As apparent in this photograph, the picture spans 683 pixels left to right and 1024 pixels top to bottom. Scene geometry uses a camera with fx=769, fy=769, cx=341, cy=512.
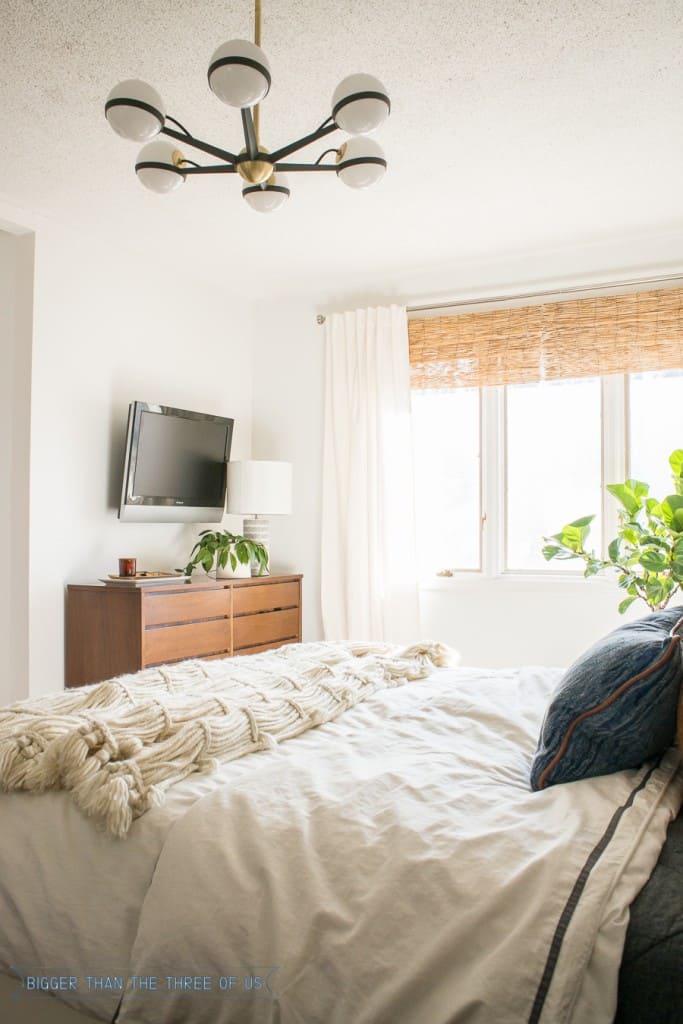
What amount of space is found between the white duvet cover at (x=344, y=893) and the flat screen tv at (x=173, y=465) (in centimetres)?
275

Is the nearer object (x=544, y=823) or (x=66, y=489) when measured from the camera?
(x=544, y=823)

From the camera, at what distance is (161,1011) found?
1.12m

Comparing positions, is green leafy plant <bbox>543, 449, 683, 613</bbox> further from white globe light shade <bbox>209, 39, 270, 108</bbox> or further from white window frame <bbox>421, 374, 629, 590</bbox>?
white globe light shade <bbox>209, 39, 270, 108</bbox>

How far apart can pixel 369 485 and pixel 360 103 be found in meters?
2.88

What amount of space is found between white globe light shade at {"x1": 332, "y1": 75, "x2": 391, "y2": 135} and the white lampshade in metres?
2.66

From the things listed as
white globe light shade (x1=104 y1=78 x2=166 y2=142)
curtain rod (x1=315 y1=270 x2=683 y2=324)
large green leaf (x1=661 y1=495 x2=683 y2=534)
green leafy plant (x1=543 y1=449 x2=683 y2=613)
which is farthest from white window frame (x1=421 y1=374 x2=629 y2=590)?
white globe light shade (x1=104 y1=78 x2=166 y2=142)

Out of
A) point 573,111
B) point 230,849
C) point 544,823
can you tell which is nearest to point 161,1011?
point 230,849

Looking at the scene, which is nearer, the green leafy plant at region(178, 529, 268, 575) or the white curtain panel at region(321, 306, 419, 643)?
the green leafy plant at region(178, 529, 268, 575)

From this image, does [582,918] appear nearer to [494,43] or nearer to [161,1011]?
[161,1011]

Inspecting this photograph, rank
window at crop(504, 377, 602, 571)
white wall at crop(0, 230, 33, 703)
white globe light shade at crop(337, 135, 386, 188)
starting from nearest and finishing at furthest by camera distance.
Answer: white globe light shade at crop(337, 135, 386, 188) < white wall at crop(0, 230, 33, 703) < window at crop(504, 377, 602, 571)

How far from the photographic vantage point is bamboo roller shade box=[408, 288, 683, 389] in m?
4.06

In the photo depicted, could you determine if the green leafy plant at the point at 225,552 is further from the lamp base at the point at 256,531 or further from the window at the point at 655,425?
the window at the point at 655,425

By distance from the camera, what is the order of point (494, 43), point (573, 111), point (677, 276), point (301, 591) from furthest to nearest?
point (301, 591), point (677, 276), point (573, 111), point (494, 43)

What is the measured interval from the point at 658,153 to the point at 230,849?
3144 mm
